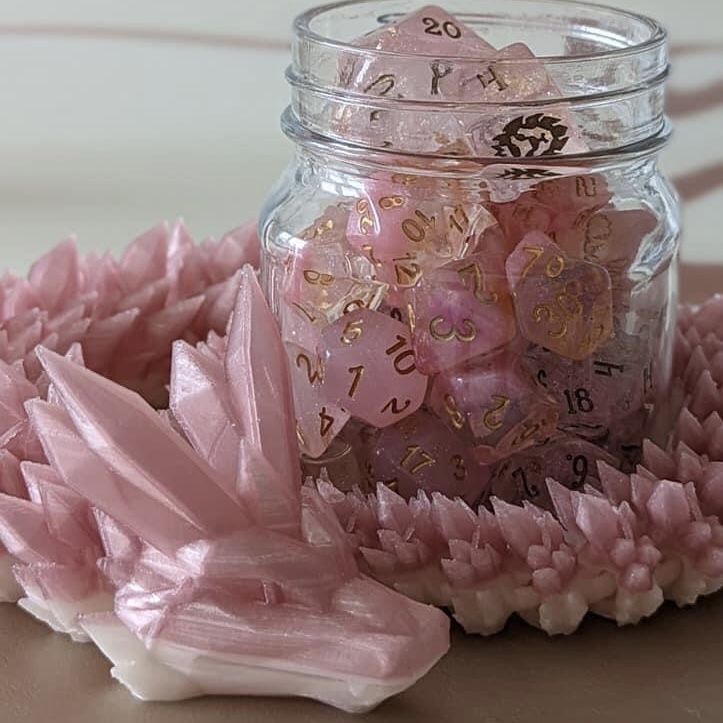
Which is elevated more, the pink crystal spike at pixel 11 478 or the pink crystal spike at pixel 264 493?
the pink crystal spike at pixel 264 493

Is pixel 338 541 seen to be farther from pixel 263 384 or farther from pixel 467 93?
pixel 467 93

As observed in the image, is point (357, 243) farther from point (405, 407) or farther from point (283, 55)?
point (283, 55)

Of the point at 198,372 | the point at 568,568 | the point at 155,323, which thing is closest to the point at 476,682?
the point at 568,568

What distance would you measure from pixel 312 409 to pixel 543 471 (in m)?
0.11

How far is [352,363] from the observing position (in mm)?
569

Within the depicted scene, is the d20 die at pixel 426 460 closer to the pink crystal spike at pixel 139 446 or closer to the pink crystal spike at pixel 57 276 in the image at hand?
the pink crystal spike at pixel 139 446

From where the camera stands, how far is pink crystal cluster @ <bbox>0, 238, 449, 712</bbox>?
0.48 m

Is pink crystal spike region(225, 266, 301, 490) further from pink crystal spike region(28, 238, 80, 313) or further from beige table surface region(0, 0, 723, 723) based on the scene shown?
beige table surface region(0, 0, 723, 723)

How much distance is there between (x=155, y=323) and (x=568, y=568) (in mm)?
308

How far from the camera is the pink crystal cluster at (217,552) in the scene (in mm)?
479

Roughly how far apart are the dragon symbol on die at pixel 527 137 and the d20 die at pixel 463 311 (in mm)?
Answer: 46

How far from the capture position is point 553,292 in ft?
1.84

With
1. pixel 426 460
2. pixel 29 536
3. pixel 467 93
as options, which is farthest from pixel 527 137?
pixel 29 536

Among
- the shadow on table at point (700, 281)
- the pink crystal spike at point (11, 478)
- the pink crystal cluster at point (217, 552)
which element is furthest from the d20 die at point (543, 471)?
the shadow on table at point (700, 281)
